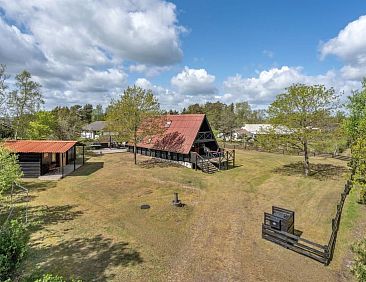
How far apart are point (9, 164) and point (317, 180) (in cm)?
2420

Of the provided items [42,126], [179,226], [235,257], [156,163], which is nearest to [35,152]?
[42,126]

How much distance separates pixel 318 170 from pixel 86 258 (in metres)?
26.3

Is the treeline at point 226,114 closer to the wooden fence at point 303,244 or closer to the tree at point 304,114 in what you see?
the tree at point 304,114

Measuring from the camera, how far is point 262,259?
10.5 metres

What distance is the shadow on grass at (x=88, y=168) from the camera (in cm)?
2561

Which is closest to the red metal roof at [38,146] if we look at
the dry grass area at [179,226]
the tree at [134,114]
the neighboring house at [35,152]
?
the neighboring house at [35,152]

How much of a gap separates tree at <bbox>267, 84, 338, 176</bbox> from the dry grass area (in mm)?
4095

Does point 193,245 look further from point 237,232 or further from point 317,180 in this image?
point 317,180

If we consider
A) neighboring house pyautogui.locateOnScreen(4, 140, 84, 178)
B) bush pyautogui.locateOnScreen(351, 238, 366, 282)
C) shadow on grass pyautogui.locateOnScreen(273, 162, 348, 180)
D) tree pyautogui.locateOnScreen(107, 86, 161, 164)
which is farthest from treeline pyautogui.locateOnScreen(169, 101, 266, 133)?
bush pyautogui.locateOnScreen(351, 238, 366, 282)

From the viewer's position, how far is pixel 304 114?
23203 mm

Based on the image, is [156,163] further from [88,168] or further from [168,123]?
[88,168]

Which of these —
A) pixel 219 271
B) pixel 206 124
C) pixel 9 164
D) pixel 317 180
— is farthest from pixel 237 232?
pixel 206 124

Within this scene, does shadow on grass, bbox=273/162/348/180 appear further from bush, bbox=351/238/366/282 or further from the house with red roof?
bush, bbox=351/238/366/282

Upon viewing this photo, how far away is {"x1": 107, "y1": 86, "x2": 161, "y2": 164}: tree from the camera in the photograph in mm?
28344
